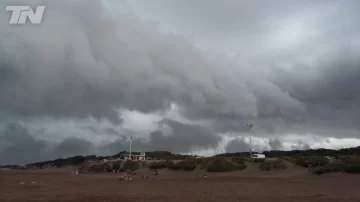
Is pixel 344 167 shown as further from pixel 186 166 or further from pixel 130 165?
pixel 130 165

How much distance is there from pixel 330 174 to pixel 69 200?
135ft

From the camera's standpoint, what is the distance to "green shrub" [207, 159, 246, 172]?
7388cm

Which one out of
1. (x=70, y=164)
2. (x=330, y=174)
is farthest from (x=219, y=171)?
(x=70, y=164)

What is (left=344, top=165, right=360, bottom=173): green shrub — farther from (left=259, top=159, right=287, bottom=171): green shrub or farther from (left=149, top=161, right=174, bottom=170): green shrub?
(left=149, top=161, right=174, bottom=170): green shrub

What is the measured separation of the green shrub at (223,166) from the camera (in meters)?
73.9

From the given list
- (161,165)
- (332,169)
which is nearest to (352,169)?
(332,169)

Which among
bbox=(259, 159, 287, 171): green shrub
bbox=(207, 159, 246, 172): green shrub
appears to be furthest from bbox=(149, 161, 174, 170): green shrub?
bbox=(259, 159, 287, 171): green shrub

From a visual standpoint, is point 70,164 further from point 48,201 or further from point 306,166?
point 48,201

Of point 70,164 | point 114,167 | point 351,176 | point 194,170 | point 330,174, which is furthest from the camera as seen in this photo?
point 70,164

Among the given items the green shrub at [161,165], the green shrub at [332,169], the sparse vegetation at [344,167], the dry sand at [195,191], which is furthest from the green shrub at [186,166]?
the green shrub at [332,169]

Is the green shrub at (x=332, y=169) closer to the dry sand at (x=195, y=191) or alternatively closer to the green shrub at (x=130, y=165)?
the dry sand at (x=195, y=191)

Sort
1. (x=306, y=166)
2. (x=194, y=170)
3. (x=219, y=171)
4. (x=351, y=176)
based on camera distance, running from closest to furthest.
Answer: (x=351, y=176)
(x=306, y=166)
(x=219, y=171)
(x=194, y=170)

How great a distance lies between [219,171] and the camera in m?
74.1

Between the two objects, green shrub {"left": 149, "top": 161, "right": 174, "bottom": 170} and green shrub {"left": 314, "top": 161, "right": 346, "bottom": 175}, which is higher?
green shrub {"left": 149, "top": 161, "right": 174, "bottom": 170}
